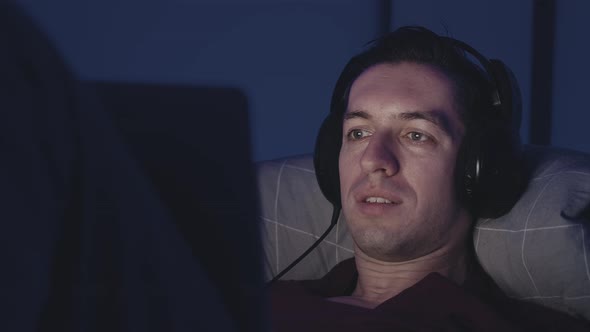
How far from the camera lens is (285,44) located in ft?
5.90

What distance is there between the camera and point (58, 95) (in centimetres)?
23

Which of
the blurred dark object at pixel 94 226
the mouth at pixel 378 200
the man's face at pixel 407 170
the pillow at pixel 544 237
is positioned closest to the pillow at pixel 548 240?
the pillow at pixel 544 237

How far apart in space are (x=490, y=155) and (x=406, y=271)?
1.06 feet

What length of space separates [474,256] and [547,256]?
0.20 metres

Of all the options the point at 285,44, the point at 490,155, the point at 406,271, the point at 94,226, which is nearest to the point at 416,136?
the point at 490,155

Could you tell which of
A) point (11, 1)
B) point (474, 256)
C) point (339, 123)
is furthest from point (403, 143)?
point (11, 1)

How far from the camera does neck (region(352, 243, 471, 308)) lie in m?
1.23

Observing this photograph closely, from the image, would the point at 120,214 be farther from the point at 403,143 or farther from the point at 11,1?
the point at 403,143

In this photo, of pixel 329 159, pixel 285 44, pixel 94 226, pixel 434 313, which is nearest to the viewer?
pixel 94 226

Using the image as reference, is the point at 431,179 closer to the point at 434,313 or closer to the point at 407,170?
the point at 407,170

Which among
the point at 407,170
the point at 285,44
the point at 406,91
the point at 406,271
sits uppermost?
the point at 285,44

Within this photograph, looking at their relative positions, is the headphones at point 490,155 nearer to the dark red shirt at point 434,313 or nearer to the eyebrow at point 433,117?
the eyebrow at point 433,117

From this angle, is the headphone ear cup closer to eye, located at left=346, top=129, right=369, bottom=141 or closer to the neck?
eye, located at left=346, top=129, right=369, bottom=141

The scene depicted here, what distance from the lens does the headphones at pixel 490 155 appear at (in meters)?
1.06
